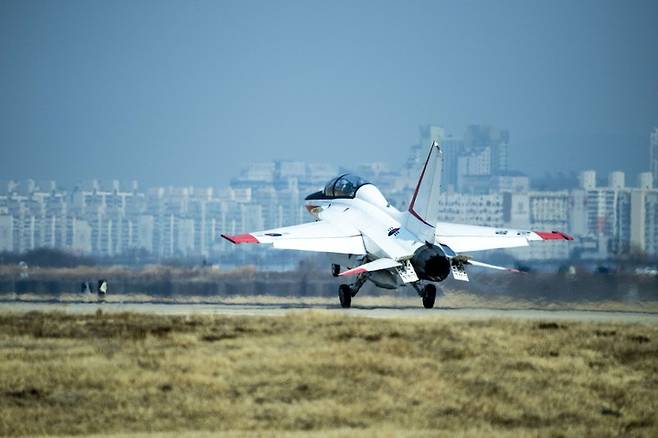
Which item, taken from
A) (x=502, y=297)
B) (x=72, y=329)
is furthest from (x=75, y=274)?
(x=72, y=329)

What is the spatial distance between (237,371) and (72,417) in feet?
14.6

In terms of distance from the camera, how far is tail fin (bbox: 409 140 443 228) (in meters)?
45.7

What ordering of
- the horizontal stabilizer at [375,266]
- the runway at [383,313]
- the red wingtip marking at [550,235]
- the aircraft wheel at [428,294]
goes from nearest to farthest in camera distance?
the runway at [383,313] < the horizontal stabilizer at [375,266] < the aircraft wheel at [428,294] < the red wingtip marking at [550,235]

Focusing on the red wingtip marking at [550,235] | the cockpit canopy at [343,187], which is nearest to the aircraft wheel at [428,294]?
the red wingtip marking at [550,235]

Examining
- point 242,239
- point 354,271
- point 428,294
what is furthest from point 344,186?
point 354,271

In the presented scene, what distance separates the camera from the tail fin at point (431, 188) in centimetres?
4572

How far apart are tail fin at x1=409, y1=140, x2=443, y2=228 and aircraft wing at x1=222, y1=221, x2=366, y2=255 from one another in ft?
13.0

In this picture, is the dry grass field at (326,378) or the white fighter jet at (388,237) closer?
the dry grass field at (326,378)

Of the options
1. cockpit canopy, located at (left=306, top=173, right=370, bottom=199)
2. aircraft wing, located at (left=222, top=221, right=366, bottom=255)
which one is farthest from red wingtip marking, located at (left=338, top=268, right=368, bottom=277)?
cockpit canopy, located at (left=306, top=173, right=370, bottom=199)

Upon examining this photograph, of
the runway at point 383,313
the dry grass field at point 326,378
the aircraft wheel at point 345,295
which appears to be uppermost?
the aircraft wheel at point 345,295

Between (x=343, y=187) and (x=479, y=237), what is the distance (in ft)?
18.8

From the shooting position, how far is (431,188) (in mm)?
45844

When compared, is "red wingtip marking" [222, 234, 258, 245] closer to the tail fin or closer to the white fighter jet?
the white fighter jet

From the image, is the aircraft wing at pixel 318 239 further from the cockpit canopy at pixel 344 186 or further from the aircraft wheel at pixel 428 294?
the aircraft wheel at pixel 428 294
